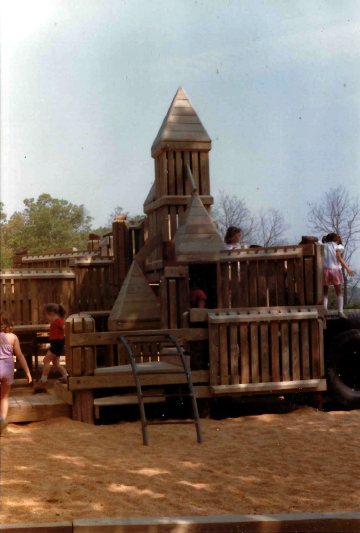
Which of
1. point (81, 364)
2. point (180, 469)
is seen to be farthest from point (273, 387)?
point (180, 469)

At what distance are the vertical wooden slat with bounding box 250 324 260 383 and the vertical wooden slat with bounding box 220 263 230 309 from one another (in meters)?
0.63

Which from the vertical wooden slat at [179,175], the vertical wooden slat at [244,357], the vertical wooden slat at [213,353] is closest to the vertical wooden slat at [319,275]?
the vertical wooden slat at [244,357]

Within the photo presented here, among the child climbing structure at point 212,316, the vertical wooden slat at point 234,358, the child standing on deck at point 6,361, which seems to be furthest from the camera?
the vertical wooden slat at point 234,358

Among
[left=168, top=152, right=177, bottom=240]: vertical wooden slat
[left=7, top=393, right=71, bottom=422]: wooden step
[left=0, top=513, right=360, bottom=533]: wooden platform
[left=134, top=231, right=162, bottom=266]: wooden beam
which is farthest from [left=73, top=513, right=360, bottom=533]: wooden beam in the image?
[left=134, top=231, right=162, bottom=266]: wooden beam

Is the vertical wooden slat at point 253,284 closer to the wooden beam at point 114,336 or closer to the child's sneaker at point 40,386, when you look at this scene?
the wooden beam at point 114,336

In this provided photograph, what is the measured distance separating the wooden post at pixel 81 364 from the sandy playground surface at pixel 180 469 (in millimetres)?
237

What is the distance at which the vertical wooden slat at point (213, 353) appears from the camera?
9523mm

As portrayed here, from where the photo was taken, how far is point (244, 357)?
9656 mm

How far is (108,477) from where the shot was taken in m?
6.27

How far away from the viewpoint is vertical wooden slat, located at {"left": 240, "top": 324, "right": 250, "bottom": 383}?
9633 millimetres

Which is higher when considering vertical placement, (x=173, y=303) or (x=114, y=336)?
(x=173, y=303)

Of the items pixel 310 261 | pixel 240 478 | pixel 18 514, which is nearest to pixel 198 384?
pixel 310 261

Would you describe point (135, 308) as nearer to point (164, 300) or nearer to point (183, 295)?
point (164, 300)

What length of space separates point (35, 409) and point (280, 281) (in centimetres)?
411
